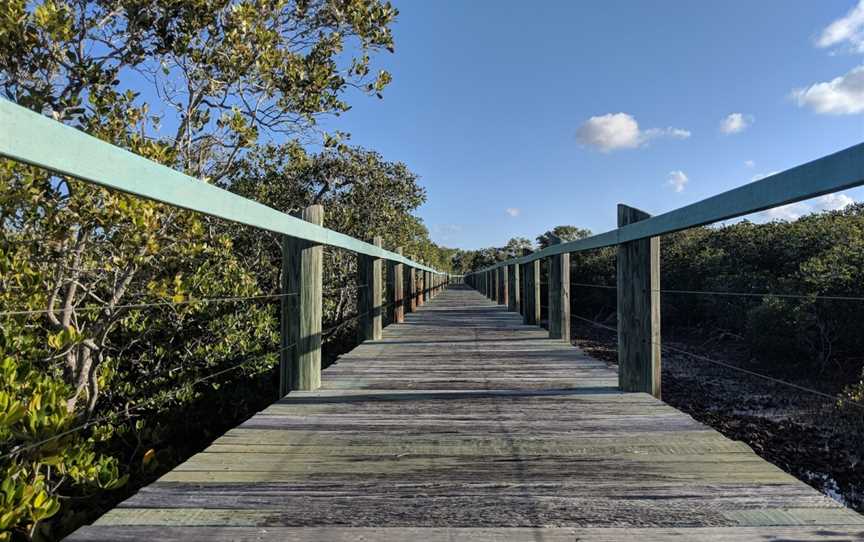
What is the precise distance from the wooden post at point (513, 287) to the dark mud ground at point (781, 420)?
176cm

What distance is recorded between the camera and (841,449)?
16.8 ft

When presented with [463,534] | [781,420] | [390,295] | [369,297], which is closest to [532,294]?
[390,295]

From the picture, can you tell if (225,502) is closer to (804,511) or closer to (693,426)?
(804,511)

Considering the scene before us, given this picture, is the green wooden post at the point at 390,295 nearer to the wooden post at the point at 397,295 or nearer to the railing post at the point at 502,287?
the wooden post at the point at 397,295

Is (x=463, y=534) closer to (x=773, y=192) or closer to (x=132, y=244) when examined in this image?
(x=773, y=192)

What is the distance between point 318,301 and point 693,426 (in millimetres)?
1958

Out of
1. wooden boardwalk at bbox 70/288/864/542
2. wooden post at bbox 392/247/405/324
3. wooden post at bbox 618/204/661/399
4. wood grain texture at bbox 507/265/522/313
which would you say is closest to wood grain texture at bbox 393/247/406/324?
wooden post at bbox 392/247/405/324

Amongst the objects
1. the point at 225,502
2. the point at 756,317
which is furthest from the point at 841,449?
the point at 225,502

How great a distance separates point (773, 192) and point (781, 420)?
5.93 m

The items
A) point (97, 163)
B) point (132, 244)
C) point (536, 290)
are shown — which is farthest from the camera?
point (536, 290)

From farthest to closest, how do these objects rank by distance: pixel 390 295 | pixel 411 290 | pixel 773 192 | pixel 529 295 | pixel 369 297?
pixel 411 290, pixel 390 295, pixel 529 295, pixel 369 297, pixel 773 192

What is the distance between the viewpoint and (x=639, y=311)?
2.72 meters

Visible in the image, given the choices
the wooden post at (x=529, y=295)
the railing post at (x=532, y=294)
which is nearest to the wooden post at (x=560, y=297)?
the railing post at (x=532, y=294)

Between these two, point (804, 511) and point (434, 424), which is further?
point (434, 424)
